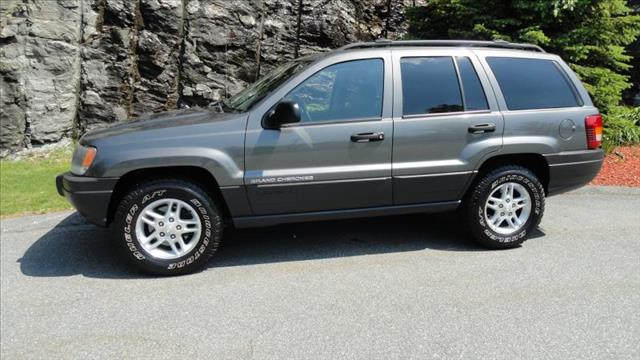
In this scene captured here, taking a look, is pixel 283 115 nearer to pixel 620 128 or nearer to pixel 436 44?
pixel 436 44

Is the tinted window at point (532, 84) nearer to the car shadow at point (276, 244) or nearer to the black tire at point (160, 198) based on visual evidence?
the car shadow at point (276, 244)

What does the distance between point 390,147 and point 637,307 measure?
2101mm

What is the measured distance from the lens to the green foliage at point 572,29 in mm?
7922

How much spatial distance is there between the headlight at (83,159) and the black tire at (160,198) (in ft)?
1.25

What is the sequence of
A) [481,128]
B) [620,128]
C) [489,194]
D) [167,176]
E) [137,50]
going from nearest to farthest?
[167,176] < [481,128] < [489,194] < [620,128] < [137,50]

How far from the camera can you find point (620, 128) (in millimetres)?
8641

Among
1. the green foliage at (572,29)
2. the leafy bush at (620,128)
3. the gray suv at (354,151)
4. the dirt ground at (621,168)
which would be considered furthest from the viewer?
the leafy bush at (620,128)

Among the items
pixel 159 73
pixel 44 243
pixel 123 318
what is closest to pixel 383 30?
pixel 159 73

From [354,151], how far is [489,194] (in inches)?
52.0

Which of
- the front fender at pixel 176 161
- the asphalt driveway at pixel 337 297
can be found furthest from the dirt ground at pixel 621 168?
the front fender at pixel 176 161

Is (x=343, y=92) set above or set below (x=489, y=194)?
above

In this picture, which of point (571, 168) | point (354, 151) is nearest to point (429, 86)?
point (354, 151)

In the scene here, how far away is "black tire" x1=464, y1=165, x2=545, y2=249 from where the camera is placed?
4.71 m

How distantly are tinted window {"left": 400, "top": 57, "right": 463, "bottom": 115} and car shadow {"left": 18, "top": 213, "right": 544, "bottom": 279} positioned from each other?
126 centimetres
